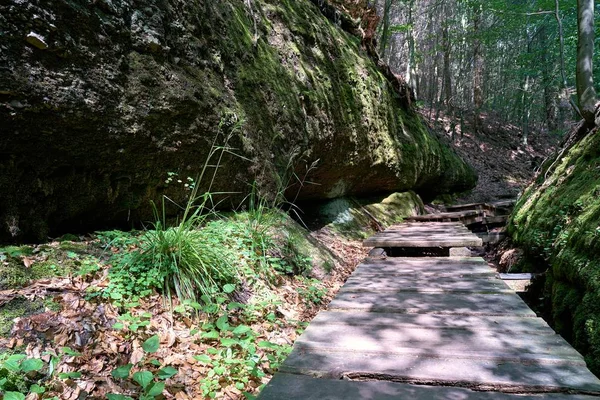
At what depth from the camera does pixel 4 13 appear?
7.17 ft

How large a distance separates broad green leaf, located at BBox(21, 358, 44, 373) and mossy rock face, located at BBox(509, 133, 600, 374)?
9.41ft

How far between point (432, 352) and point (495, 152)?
1979 cm

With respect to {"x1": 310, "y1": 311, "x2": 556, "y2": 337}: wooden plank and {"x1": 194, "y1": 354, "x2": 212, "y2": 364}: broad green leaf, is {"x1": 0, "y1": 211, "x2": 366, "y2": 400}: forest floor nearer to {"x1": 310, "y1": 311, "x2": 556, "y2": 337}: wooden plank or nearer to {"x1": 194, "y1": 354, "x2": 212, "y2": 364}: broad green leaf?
{"x1": 194, "y1": 354, "x2": 212, "y2": 364}: broad green leaf

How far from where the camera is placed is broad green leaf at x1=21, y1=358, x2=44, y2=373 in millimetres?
1532

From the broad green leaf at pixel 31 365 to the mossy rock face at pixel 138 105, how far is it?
4.23 feet

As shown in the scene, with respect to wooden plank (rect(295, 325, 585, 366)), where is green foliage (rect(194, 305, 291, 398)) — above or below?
below

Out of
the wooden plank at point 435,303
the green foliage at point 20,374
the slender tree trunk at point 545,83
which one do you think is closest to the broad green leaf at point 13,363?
the green foliage at point 20,374

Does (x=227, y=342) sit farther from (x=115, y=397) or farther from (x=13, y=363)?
(x=13, y=363)

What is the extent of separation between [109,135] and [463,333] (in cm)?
277

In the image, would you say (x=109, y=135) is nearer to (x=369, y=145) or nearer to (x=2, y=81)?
(x=2, y=81)

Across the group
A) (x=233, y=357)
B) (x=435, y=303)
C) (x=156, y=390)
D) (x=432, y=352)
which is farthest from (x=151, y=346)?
(x=435, y=303)

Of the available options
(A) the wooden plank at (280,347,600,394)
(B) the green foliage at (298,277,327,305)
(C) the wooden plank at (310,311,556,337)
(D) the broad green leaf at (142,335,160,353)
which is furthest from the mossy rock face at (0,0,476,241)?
(A) the wooden plank at (280,347,600,394)

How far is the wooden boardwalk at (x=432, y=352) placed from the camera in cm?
140

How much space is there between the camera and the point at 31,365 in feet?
5.11
